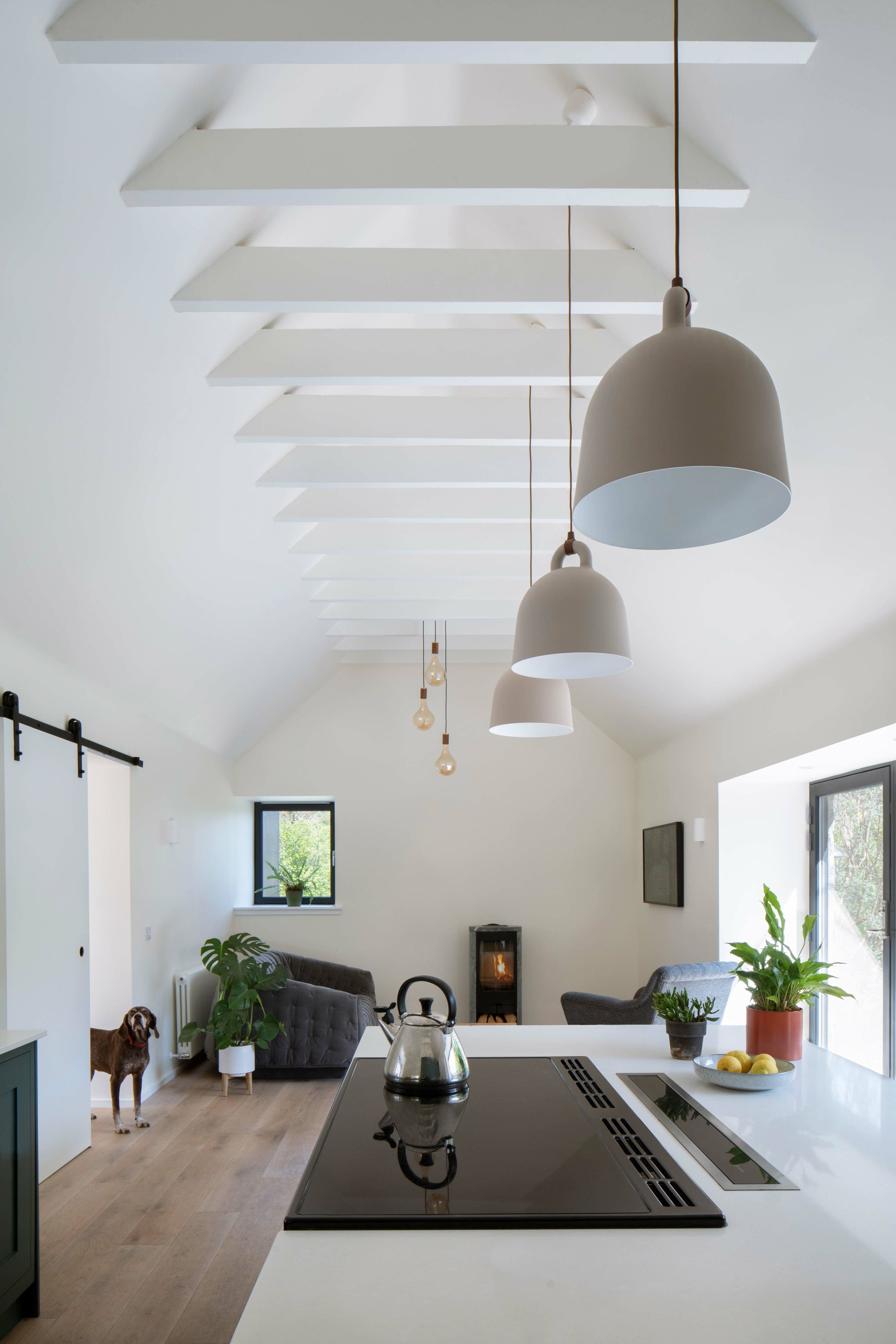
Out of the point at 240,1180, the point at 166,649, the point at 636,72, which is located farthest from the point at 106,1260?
the point at 636,72

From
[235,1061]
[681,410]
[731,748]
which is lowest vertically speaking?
[235,1061]

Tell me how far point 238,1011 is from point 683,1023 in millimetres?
4100

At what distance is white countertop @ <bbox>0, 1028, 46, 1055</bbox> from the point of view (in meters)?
2.82

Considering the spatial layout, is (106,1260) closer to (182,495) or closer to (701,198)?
(182,495)

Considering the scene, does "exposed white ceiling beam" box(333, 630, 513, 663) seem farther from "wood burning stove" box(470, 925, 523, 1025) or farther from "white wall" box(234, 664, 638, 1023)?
"wood burning stove" box(470, 925, 523, 1025)

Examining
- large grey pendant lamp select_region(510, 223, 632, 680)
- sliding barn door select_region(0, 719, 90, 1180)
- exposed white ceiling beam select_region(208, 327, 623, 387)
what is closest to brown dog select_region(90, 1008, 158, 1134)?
sliding barn door select_region(0, 719, 90, 1180)

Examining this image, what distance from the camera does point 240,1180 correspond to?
4.19 meters

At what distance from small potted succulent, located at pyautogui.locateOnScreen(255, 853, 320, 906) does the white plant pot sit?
2.05 m

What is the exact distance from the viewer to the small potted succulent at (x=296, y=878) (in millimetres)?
7934

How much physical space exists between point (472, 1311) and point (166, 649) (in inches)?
161

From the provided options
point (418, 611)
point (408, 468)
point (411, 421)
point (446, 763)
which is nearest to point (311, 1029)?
point (446, 763)

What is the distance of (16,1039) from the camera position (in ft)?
9.66

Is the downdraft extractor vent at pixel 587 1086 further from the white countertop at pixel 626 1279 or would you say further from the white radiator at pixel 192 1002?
the white radiator at pixel 192 1002

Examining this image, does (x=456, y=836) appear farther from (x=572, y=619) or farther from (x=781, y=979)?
(x=572, y=619)
